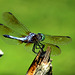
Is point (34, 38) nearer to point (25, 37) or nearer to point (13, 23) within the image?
point (25, 37)

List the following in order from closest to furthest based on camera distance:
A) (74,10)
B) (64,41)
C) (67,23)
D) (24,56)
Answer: (64,41), (24,56), (67,23), (74,10)

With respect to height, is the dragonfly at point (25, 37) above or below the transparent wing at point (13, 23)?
below

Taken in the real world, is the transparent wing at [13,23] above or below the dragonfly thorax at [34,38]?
above

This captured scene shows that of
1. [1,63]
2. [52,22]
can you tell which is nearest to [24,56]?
[1,63]

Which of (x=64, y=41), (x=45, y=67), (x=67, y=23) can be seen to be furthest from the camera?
(x=67, y=23)

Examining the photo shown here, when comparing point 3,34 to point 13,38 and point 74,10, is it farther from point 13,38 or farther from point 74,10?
point 74,10

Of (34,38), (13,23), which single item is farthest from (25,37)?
(13,23)

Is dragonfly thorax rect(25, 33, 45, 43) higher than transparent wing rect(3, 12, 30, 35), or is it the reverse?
transparent wing rect(3, 12, 30, 35)

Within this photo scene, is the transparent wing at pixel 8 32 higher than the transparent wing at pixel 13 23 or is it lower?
lower
